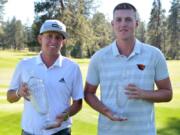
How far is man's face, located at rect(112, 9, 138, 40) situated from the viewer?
4.52m

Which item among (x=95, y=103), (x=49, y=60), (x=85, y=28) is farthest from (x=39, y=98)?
(x=85, y=28)

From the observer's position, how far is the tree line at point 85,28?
189 ft

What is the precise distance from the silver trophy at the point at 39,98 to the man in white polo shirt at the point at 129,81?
511 mm

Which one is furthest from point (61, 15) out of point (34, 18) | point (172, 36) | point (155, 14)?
point (172, 36)

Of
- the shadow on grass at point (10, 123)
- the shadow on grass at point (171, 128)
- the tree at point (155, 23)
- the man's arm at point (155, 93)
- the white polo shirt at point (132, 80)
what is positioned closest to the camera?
the man's arm at point (155, 93)

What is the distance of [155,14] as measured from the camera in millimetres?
92750

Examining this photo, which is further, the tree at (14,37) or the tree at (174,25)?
Answer: the tree at (14,37)

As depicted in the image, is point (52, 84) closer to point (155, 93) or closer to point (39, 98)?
point (39, 98)

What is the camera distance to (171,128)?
959 cm

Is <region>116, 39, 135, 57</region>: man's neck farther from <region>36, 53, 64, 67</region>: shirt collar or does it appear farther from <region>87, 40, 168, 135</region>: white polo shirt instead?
<region>36, 53, 64, 67</region>: shirt collar

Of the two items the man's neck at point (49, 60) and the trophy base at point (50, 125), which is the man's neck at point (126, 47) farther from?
the trophy base at point (50, 125)

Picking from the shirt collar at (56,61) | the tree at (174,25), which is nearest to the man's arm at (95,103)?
the shirt collar at (56,61)

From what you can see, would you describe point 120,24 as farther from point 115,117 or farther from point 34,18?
point 34,18

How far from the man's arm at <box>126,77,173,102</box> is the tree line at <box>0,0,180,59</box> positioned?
31.9 meters
